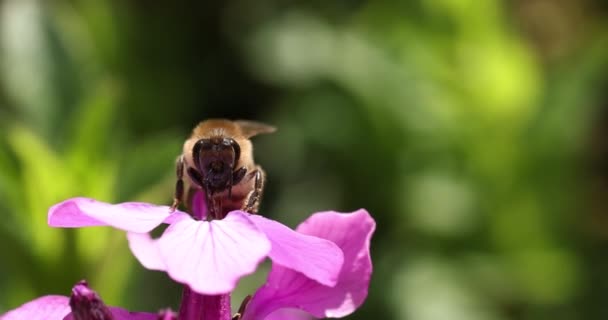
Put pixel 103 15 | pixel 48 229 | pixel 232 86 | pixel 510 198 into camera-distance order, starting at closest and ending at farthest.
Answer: pixel 48 229 → pixel 510 198 → pixel 103 15 → pixel 232 86

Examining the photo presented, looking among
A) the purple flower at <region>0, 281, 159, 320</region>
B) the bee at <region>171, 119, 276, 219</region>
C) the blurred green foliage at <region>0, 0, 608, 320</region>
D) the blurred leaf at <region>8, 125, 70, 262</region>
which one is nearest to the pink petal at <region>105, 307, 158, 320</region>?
the purple flower at <region>0, 281, 159, 320</region>

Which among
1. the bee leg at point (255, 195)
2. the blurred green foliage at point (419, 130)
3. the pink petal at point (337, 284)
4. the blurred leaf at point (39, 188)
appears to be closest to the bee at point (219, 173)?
the bee leg at point (255, 195)

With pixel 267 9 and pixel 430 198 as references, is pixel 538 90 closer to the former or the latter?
pixel 430 198

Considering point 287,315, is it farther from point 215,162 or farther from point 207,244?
point 207,244

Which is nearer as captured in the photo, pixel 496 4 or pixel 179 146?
pixel 179 146

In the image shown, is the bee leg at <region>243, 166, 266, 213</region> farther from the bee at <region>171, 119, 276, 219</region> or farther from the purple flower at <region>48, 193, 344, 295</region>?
the purple flower at <region>48, 193, 344, 295</region>

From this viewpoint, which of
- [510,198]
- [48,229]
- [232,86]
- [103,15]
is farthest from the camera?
[232,86]

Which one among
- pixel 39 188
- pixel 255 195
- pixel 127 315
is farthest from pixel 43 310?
pixel 39 188

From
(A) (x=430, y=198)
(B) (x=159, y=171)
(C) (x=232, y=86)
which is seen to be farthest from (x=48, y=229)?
(C) (x=232, y=86)
